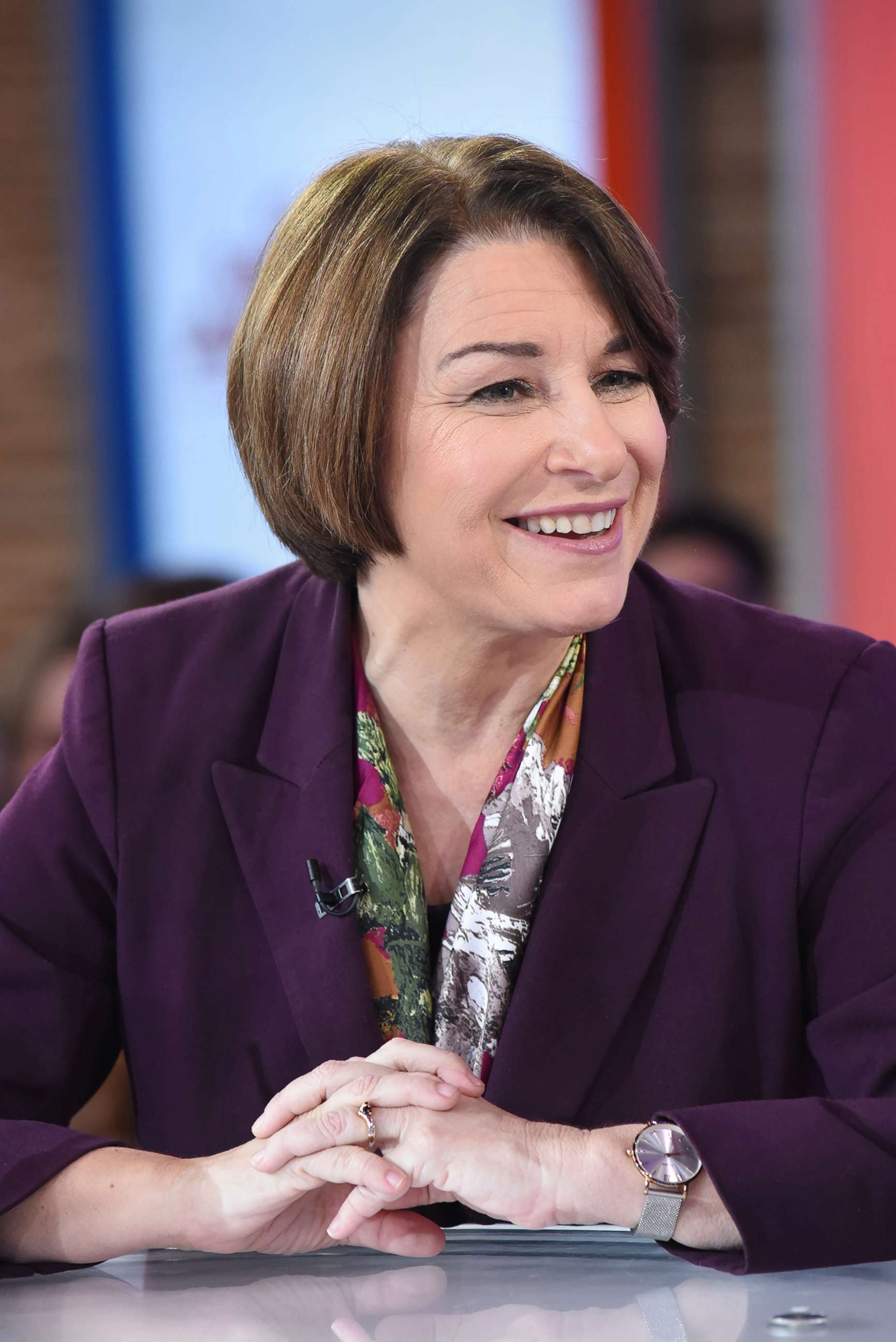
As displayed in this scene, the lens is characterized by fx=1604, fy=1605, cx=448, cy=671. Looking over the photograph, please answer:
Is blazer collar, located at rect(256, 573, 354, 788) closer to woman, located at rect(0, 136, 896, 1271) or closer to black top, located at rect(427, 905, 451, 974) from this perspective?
woman, located at rect(0, 136, 896, 1271)

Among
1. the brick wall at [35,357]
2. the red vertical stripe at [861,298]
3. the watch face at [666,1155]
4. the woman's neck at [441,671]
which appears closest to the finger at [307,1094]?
the watch face at [666,1155]

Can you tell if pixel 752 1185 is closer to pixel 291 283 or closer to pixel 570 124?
pixel 291 283

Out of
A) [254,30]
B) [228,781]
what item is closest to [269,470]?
[228,781]

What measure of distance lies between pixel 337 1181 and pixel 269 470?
724 mm

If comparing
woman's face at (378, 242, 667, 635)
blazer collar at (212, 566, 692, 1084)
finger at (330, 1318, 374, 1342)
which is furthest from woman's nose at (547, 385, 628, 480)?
finger at (330, 1318, 374, 1342)

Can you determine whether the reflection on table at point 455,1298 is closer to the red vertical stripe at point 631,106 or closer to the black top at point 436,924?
the black top at point 436,924

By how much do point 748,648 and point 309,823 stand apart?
49 cm

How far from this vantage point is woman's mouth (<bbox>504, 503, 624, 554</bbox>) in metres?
1.51

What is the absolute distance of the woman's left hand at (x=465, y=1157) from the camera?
1290mm

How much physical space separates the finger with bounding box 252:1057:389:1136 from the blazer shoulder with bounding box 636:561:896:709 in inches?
21.8

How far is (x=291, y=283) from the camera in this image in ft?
5.10

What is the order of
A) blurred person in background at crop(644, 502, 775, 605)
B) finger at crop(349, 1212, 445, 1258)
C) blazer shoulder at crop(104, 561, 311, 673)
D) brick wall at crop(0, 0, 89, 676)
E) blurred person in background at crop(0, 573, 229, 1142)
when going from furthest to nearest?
brick wall at crop(0, 0, 89, 676), blurred person in background at crop(644, 502, 775, 605), blurred person in background at crop(0, 573, 229, 1142), blazer shoulder at crop(104, 561, 311, 673), finger at crop(349, 1212, 445, 1258)

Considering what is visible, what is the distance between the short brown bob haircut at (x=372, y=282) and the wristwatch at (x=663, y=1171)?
613 mm

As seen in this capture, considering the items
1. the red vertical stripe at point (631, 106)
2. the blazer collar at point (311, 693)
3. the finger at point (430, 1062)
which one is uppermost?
the red vertical stripe at point (631, 106)
